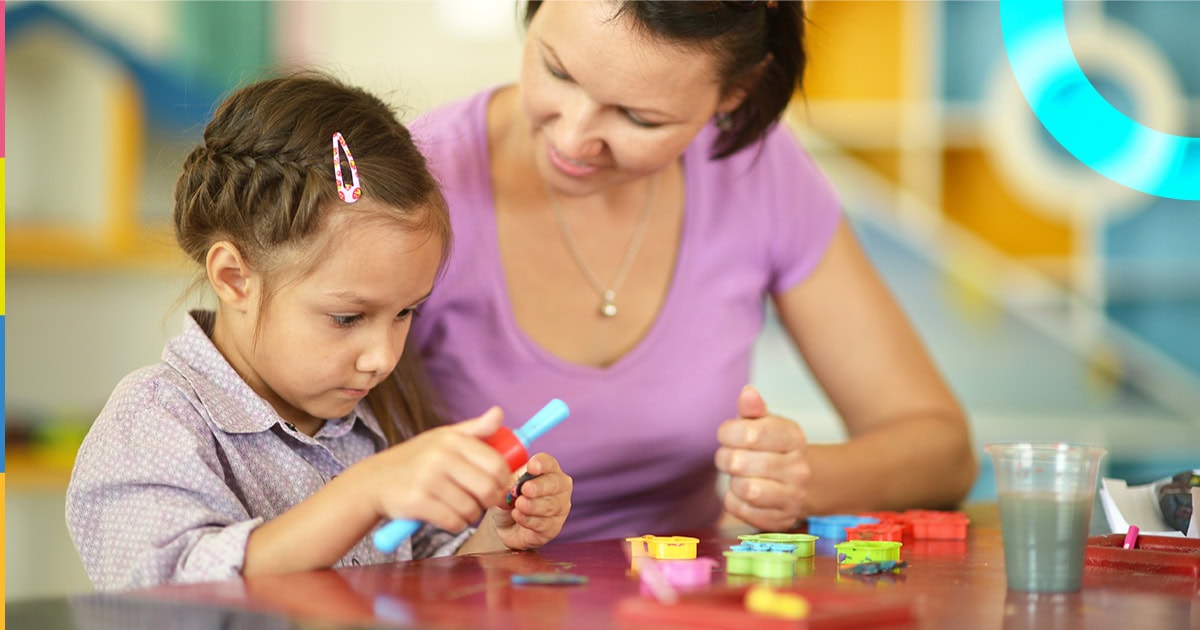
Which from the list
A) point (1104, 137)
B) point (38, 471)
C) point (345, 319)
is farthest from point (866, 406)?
point (38, 471)

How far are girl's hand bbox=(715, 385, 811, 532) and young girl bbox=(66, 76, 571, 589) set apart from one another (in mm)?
209

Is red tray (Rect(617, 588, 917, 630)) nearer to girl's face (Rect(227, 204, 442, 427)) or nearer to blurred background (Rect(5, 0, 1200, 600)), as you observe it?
girl's face (Rect(227, 204, 442, 427))

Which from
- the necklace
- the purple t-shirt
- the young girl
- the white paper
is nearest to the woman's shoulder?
the purple t-shirt

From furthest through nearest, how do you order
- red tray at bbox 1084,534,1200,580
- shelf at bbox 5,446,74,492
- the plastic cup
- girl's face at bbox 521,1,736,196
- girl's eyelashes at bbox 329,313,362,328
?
shelf at bbox 5,446,74,492 < girl's face at bbox 521,1,736,196 < girl's eyelashes at bbox 329,313,362,328 < red tray at bbox 1084,534,1200,580 < the plastic cup

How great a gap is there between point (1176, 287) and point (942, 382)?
89.6 inches

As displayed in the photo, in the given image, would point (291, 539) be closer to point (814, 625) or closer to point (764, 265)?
point (814, 625)

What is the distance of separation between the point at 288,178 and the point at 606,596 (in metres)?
0.53

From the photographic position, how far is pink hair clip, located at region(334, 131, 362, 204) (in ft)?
3.76

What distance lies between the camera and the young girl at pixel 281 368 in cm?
97

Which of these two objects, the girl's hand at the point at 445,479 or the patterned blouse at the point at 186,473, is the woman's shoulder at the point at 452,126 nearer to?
the patterned blouse at the point at 186,473

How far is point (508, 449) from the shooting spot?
939 millimetres

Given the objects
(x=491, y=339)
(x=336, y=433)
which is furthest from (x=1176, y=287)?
(x=336, y=433)

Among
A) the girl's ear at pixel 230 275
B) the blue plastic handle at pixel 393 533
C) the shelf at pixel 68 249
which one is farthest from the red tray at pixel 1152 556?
the shelf at pixel 68 249

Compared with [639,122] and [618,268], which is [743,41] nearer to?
[639,122]
